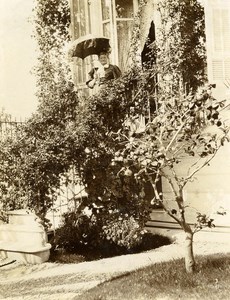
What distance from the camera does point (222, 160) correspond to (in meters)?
7.58

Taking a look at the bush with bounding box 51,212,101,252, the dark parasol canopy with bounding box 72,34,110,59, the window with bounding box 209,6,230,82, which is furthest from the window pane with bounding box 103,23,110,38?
the bush with bounding box 51,212,101,252

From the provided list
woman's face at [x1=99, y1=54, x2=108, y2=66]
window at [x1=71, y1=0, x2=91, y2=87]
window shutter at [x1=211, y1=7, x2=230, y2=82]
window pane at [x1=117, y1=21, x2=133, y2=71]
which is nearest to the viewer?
window shutter at [x1=211, y1=7, x2=230, y2=82]

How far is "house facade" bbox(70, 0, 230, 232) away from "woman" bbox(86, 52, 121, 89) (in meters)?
0.35

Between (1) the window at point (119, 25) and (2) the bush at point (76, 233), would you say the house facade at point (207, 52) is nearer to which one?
(1) the window at point (119, 25)

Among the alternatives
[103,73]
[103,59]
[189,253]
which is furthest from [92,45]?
[189,253]

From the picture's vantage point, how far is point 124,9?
9.70 m

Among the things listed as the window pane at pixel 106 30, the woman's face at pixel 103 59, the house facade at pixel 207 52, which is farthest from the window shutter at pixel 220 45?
the window pane at pixel 106 30

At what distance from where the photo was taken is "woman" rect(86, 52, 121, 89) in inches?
336

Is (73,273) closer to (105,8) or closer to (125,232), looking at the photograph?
(125,232)

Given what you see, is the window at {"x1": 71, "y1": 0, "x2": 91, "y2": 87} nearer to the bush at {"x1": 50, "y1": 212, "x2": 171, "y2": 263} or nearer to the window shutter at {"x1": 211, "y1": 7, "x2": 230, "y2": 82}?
the window shutter at {"x1": 211, "y1": 7, "x2": 230, "y2": 82}

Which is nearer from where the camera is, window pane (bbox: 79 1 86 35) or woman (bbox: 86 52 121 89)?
woman (bbox: 86 52 121 89)

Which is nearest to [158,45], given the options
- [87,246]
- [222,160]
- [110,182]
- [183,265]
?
[222,160]

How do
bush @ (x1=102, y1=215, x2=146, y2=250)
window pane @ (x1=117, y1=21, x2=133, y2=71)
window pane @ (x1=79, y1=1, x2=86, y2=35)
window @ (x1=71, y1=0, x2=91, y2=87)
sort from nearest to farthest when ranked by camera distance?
bush @ (x1=102, y1=215, x2=146, y2=250) < window pane @ (x1=117, y1=21, x2=133, y2=71) < window @ (x1=71, y1=0, x2=91, y2=87) < window pane @ (x1=79, y1=1, x2=86, y2=35)

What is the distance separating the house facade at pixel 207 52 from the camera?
25.3 ft
